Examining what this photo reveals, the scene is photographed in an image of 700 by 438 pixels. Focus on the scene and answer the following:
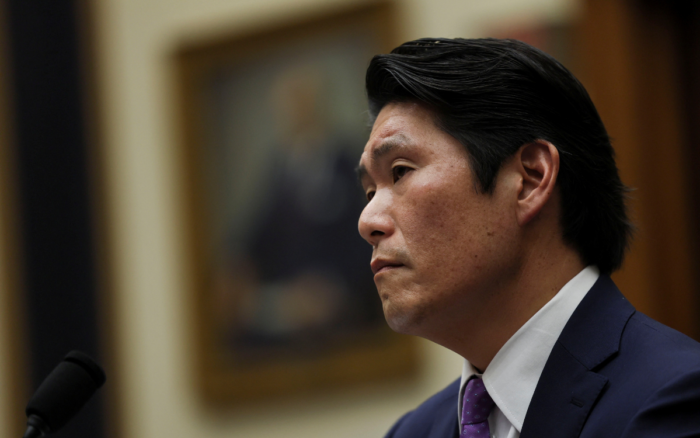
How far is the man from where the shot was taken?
7.43ft

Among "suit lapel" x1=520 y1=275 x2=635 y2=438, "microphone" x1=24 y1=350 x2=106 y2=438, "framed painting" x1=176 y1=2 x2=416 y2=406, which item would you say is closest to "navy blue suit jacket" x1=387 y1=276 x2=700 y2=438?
"suit lapel" x1=520 y1=275 x2=635 y2=438

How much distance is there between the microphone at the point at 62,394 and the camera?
2.20 metres

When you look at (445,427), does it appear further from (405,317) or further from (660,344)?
(660,344)

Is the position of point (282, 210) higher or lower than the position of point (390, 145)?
lower

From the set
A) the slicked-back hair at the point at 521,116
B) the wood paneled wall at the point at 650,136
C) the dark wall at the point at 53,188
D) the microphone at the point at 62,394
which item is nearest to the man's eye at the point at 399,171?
the slicked-back hair at the point at 521,116

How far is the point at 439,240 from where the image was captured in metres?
2.33

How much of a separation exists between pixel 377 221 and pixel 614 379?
2.60 feet

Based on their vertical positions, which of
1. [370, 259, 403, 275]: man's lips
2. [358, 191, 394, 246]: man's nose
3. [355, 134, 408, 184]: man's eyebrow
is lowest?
[370, 259, 403, 275]: man's lips

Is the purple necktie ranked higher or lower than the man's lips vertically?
lower

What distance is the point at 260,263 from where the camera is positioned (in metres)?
6.27

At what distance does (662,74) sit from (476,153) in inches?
104

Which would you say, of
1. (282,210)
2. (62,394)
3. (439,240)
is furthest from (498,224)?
(282,210)

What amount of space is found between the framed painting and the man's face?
3.17m

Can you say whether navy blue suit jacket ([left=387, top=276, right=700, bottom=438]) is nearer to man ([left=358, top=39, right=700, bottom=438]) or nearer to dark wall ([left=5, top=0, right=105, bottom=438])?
A: man ([left=358, top=39, right=700, bottom=438])
